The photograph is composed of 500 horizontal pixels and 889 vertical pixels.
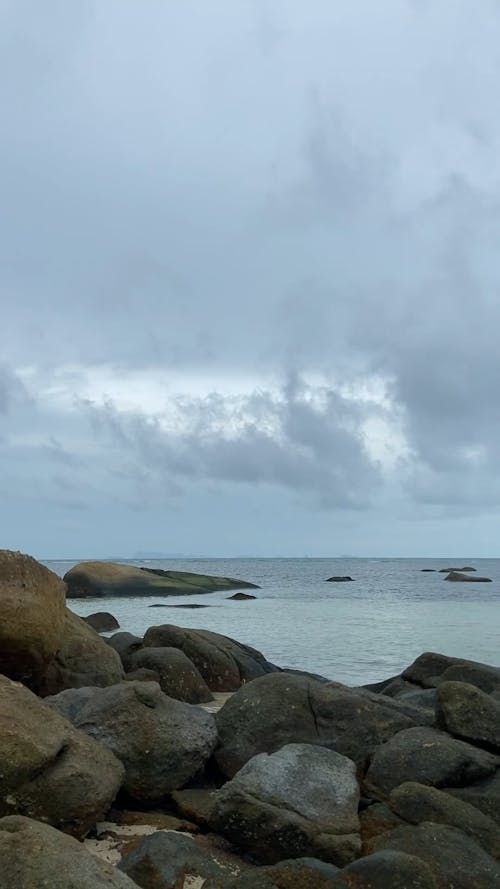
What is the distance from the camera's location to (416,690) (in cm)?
1327

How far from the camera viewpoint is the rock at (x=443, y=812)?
7.34 meters

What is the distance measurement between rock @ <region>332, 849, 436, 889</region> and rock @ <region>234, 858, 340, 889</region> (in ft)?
0.36

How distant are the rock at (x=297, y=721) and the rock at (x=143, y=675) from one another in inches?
122

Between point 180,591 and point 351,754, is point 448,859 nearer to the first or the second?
point 351,754

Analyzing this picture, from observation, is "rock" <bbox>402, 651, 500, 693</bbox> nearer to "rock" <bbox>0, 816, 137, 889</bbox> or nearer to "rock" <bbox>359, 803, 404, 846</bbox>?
"rock" <bbox>359, 803, 404, 846</bbox>

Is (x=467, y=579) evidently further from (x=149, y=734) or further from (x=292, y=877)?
(x=292, y=877)

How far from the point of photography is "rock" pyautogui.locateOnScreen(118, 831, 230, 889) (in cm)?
612

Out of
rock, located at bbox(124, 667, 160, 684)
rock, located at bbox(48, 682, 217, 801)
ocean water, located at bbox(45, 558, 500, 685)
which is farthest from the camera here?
ocean water, located at bbox(45, 558, 500, 685)

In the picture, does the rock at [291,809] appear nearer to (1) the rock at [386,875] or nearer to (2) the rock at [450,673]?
(1) the rock at [386,875]

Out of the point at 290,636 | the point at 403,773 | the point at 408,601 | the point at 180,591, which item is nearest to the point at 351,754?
the point at 403,773

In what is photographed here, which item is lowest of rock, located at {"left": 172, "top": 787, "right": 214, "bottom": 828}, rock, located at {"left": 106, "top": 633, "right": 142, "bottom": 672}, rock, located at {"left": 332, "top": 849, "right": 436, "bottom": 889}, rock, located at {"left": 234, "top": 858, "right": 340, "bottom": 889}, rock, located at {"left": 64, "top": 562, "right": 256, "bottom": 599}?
rock, located at {"left": 172, "top": 787, "right": 214, "bottom": 828}

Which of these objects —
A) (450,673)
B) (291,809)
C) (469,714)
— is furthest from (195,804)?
(450,673)

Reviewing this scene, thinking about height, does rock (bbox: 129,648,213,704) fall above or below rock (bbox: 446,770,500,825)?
above

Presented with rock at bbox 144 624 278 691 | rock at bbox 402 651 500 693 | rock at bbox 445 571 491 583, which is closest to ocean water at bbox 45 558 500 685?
rock at bbox 144 624 278 691
